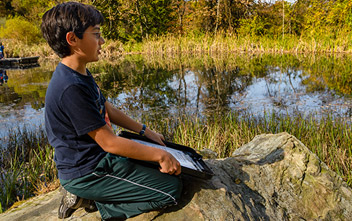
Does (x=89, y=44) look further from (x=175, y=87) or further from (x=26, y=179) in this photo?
(x=175, y=87)

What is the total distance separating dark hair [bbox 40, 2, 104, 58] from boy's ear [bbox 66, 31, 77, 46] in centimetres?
1

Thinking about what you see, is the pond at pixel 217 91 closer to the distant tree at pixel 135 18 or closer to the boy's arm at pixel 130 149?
the boy's arm at pixel 130 149

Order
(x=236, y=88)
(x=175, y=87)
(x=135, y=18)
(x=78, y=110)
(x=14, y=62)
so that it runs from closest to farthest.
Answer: (x=78, y=110)
(x=236, y=88)
(x=175, y=87)
(x=14, y=62)
(x=135, y=18)

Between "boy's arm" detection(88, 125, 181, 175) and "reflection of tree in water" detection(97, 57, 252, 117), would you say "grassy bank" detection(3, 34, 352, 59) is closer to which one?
"reflection of tree in water" detection(97, 57, 252, 117)

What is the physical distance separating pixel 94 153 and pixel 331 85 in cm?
705

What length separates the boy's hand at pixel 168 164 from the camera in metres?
1.36

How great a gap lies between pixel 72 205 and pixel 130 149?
0.49 m

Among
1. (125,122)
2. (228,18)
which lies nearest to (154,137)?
(125,122)

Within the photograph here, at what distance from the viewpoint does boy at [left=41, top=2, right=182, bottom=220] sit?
126 centimetres

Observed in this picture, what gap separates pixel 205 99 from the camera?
20.8 ft

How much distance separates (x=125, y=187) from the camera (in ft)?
4.55

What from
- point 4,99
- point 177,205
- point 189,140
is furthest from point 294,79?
point 4,99

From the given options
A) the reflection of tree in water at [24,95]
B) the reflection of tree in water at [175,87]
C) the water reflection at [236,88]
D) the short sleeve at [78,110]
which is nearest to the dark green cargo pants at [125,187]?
the short sleeve at [78,110]

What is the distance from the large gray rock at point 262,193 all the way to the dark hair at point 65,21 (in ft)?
3.16
